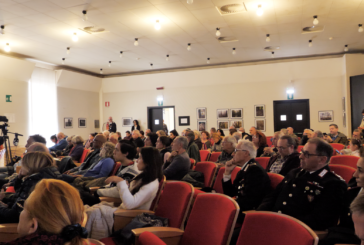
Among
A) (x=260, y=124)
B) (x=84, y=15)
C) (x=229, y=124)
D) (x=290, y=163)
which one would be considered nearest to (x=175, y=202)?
(x=290, y=163)

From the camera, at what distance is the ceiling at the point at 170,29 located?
7008 mm

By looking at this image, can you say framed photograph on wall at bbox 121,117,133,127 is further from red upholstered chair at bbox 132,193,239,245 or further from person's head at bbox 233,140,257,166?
red upholstered chair at bbox 132,193,239,245

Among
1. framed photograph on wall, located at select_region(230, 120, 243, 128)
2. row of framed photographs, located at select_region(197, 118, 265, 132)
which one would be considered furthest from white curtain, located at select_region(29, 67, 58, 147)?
Answer: framed photograph on wall, located at select_region(230, 120, 243, 128)

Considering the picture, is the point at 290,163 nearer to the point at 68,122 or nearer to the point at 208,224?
the point at 208,224

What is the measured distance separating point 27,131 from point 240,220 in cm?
1126

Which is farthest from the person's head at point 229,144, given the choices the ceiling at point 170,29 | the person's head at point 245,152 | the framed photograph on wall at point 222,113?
the framed photograph on wall at point 222,113

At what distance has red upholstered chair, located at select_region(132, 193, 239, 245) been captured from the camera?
206cm

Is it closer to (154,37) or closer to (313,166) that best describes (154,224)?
(313,166)

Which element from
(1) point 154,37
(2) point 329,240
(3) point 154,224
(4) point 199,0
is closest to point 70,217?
(3) point 154,224

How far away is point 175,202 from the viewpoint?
9.19ft

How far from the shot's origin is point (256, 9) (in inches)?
287

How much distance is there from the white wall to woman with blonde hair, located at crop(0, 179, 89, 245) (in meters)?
12.5

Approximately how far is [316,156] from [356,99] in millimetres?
10175

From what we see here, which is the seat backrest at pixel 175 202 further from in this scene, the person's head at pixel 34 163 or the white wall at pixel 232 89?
the white wall at pixel 232 89
